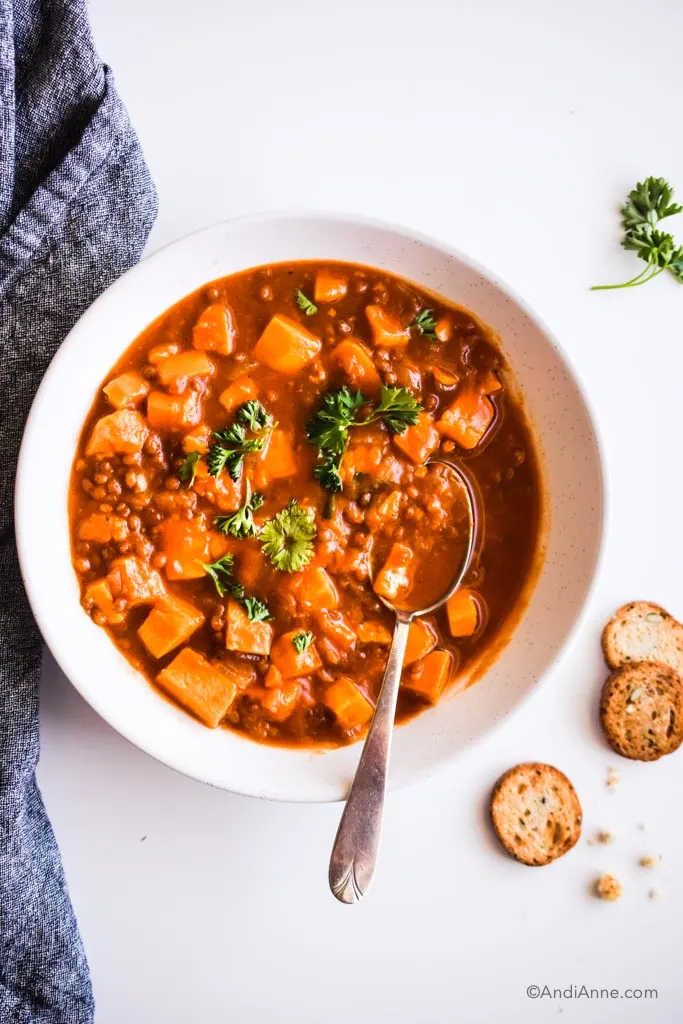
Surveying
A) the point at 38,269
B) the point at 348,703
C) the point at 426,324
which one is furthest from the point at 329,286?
the point at 348,703

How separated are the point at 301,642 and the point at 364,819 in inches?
30.7

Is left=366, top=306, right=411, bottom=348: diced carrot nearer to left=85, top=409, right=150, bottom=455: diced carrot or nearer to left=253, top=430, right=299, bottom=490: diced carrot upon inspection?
left=253, top=430, right=299, bottom=490: diced carrot

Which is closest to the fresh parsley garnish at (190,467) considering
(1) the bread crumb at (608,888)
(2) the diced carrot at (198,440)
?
(2) the diced carrot at (198,440)

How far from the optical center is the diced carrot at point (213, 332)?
11.7 feet

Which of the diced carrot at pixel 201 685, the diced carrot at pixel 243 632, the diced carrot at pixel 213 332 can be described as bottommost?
the diced carrot at pixel 201 685

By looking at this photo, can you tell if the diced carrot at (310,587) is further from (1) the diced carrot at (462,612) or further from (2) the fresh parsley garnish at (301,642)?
(1) the diced carrot at (462,612)

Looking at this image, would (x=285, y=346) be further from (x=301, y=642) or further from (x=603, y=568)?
(x=603, y=568)

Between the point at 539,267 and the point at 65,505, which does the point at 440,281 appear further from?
the point at 65,505

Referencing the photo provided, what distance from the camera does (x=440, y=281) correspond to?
3.58 meters

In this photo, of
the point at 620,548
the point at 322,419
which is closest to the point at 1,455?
the point at 322,419

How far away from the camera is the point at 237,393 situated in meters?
3.56

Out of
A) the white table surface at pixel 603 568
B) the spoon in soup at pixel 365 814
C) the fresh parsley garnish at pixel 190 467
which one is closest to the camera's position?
the spoon in soup at pixel 365 814

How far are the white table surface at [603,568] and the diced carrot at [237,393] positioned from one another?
35.0 inches

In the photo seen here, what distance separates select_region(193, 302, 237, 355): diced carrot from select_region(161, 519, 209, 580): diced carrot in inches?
30.5
